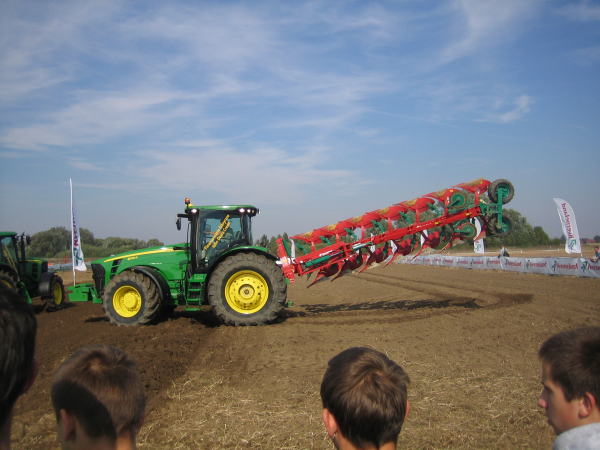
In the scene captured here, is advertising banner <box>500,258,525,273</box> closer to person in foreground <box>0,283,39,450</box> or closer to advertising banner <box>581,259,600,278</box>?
advertising banner <box>581,259,600,278</box>

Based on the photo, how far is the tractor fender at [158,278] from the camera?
905 cm

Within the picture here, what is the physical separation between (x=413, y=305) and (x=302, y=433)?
27.6ft

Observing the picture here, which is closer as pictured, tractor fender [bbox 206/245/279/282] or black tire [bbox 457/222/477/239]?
tractor fender [bbox 206/245/279/282]

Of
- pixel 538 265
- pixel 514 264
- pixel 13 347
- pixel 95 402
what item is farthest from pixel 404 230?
pixel 514 264

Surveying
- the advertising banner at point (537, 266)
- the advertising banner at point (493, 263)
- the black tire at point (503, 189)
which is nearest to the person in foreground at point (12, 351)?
the black tire at point (503, 189)

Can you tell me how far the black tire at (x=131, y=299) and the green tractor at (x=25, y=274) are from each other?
3268mm

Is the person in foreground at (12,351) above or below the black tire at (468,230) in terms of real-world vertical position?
below

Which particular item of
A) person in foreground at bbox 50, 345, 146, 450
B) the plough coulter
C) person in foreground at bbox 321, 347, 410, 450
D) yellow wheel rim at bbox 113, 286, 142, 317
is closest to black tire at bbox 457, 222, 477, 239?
the plough coulter

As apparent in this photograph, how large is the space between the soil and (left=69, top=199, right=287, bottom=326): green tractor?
42cm

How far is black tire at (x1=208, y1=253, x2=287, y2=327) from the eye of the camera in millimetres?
8961

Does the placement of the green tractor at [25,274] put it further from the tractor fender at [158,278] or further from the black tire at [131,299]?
the tractor fender at [158,278]

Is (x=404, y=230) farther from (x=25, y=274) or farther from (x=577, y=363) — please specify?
(x=25, y=274)

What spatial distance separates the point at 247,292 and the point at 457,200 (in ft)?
16.9

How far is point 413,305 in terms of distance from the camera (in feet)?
38.6
